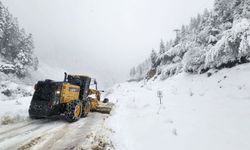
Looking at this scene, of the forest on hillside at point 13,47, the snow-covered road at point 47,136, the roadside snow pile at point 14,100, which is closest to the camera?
the snow-covered road at point 47,136

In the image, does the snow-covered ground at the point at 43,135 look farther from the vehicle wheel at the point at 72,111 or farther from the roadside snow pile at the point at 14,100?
the vehicle wheel at the point at 72,111

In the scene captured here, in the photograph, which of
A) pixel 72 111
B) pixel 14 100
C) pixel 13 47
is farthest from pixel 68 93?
pixel 13 47

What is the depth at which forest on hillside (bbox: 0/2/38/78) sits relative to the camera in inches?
2299

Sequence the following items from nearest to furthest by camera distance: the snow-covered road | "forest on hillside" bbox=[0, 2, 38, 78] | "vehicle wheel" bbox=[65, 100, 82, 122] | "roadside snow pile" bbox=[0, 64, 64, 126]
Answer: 1. the snow-covered road
2. "roadside snow pile" bbox=[0, 64, 64, 126]
3. "vehicle wheel" bbox=[65, 100, 82, 122]
4. "forest on hillside" bbox=[0, 2, 38, 78]

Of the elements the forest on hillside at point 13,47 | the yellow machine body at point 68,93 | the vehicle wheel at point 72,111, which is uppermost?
the forest on hillside at point 13,47

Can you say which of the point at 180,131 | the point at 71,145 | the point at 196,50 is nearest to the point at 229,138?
the point at 180,131

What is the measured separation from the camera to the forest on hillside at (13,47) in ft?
192

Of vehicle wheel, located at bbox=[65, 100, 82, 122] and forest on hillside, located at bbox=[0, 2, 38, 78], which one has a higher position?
forest on hillside, located at bbox=[0, 2, 38, 78]

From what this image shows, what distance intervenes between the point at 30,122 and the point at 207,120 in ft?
30.6

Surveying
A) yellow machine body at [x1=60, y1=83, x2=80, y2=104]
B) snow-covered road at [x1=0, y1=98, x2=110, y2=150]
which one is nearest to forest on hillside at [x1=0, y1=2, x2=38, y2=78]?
yellow machine body at [x1=60, y1=83, x2=80, y2=104]

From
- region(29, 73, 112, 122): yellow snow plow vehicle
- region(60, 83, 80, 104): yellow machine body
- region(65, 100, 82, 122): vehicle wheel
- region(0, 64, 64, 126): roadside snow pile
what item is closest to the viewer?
region(29, 73, 112, 122): yellow snow plow vehicle

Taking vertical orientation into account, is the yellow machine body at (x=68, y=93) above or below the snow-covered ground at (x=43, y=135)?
above

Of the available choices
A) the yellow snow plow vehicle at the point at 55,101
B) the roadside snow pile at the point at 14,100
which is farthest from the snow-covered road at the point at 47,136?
the yellow snow plow vehicle at the point at 55,101

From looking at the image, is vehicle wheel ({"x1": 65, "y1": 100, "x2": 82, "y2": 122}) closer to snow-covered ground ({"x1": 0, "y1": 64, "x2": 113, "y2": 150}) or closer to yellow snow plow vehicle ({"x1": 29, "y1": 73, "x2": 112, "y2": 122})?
yellow snow plow vehicle ({"x1": 29, "y1": 73, "x2": 112, "y2": 122})
